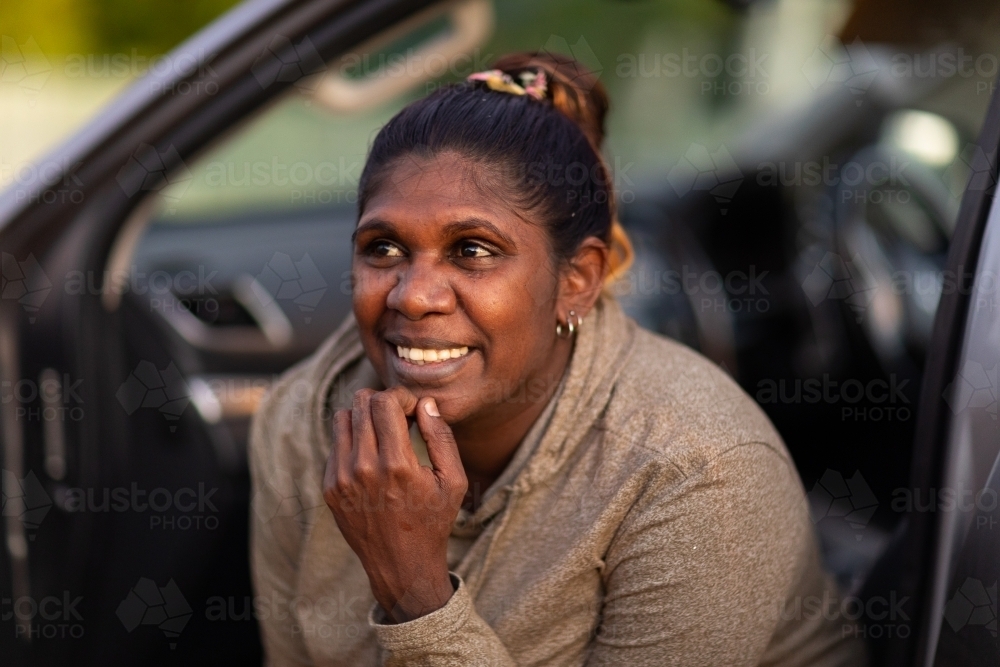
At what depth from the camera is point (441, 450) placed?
1.61 m

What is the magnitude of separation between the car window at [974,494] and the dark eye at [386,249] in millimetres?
909

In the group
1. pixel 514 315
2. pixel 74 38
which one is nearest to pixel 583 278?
pixel 514 315

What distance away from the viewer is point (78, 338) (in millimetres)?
2176

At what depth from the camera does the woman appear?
5.21 ft

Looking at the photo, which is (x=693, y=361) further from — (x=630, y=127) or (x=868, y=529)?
(x=630, y=127)

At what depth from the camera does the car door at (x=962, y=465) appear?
1358 mm

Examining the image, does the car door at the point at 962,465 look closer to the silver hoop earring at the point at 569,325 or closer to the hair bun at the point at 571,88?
the silver hoop earring at the point at 569,325

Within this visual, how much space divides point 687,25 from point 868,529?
249 centimetres

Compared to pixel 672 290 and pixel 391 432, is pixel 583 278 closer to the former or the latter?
pixel 391 432

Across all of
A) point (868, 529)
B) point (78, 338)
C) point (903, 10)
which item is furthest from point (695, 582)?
point (903, 10)

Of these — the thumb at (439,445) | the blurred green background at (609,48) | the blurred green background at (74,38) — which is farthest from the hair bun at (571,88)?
the blurred green background at (74,38)

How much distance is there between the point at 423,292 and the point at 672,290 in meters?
1.68

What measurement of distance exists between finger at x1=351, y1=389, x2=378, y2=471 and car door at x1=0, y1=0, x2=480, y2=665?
0.75m

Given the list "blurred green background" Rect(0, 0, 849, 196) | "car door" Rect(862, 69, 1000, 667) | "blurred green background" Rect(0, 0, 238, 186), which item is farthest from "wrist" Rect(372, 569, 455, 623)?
"blurred green background" Rect(0, 0, 238, 186)
